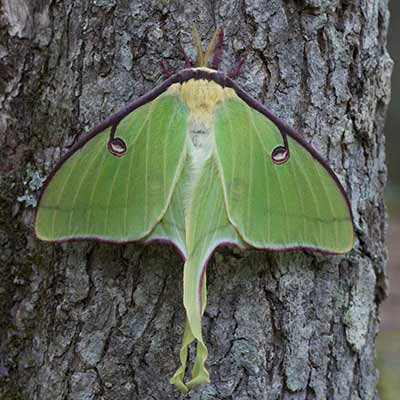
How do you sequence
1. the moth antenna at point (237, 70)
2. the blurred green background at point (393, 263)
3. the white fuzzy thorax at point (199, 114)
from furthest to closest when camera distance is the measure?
1. the blurred green background at point (393, 263)
2. the moth antenna at point (237, 70)
3. the white fuzzy thorax at point (199, 114)

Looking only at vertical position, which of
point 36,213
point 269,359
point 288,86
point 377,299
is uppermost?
point 288,86

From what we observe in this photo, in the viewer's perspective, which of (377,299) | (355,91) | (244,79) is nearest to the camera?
(244,79)

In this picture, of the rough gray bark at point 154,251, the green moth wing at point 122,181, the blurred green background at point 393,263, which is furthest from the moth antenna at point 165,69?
the blurred green background at point 393,263

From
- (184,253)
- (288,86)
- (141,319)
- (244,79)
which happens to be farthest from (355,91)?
(141,319)

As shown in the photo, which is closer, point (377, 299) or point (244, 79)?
point (244, 79)

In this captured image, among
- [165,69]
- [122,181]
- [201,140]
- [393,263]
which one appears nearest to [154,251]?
[122,181]

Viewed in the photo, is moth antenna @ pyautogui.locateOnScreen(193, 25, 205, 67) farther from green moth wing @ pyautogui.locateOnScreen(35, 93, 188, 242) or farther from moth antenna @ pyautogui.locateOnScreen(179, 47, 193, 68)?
green moth wing @ pyautogui.locateOnScreen(35, 93, 188, 242)

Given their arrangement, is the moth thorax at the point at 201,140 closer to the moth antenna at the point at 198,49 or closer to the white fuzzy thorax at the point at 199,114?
the white fuzzy thorax at the point at 199,114

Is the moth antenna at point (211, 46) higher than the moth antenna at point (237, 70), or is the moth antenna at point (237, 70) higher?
the moth antenna at point (211, 46)

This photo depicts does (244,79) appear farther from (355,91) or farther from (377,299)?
(377,299)
